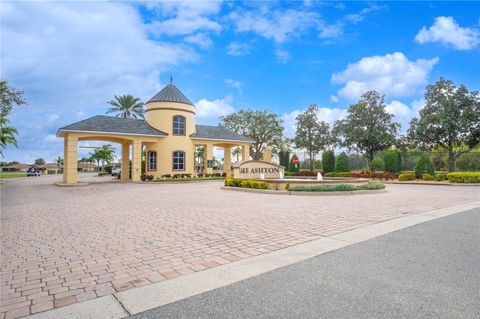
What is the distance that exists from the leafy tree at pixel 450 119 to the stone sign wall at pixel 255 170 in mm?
17664

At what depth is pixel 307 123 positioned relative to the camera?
1592 inches

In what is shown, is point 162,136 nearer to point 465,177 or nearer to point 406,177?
point 406,177

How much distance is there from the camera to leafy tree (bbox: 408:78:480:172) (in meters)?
27.4

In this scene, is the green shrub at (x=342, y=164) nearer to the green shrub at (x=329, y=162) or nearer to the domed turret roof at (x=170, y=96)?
the green shrub at (x=329, y=162)

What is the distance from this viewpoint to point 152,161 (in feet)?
92.2

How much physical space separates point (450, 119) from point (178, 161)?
86.9 feet

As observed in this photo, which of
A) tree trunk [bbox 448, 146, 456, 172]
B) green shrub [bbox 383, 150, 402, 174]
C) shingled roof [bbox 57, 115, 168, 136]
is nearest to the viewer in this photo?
shingled roof [bbox 57, 115, 168, 136]

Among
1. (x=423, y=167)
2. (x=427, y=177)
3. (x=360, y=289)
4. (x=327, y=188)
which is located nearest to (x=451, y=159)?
(x=423, y=167)

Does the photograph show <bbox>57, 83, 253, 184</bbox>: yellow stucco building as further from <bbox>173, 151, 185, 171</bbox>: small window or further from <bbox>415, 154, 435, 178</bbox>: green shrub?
<bbox>415, 154, 435, 178</bbox>: green shrub

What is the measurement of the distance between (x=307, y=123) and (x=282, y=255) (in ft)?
123

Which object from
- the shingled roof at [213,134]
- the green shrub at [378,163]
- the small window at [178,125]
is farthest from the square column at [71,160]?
the green shrub at [378,163]

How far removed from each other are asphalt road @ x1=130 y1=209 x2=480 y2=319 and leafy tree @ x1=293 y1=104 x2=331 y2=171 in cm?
3584

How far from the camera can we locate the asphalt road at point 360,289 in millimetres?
2859

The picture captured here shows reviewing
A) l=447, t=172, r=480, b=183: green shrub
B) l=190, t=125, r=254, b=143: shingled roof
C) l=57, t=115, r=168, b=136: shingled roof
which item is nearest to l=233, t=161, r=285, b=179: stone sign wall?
l=190, t=125, r=254, b=143: shingled roof
